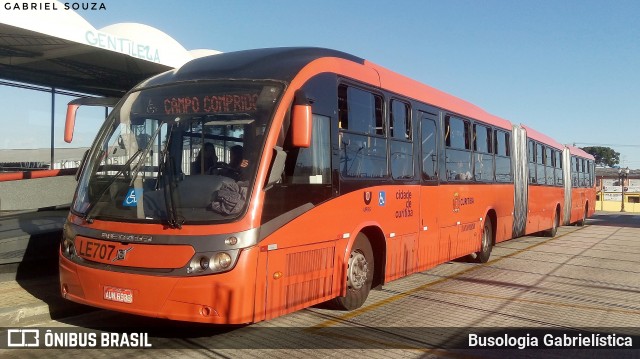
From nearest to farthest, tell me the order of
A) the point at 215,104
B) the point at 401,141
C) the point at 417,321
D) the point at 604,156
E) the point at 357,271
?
the point at 215,104, the point at 417,321, the point at 357,271, the point at 401,141, the point at 604,156

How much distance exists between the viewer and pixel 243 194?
17.9 ft

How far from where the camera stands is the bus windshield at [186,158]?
215 inches

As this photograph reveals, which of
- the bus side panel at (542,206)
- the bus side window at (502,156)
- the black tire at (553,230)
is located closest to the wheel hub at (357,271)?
the bus side window at (502,156)

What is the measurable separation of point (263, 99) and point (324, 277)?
209 cm

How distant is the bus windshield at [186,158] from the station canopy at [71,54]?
5954mm

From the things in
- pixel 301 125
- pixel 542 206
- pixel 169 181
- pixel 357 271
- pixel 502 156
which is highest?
pixel 502 156

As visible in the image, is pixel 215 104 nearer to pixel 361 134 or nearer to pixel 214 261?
pixel 214 261

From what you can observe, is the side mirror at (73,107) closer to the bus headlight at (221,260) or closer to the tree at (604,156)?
the bus headlight at (221,260)

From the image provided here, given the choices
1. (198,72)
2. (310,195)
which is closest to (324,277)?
(310,195)

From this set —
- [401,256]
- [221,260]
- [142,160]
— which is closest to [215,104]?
[142,160]

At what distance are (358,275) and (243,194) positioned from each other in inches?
93.4

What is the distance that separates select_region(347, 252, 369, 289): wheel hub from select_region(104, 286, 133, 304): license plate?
105 inches

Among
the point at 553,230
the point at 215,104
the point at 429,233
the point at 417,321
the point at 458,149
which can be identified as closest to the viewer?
the point at 215,104

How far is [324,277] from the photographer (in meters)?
6.37
